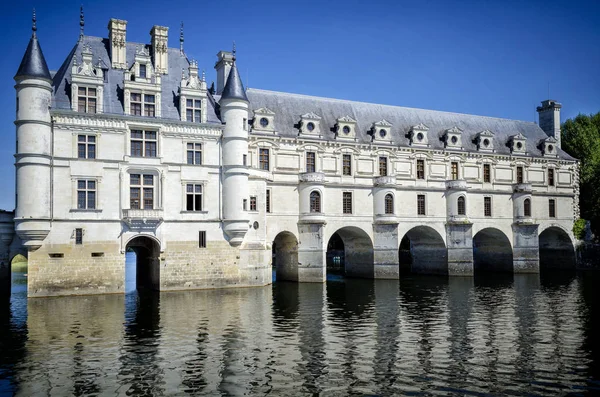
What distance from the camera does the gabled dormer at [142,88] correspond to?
1471 inches

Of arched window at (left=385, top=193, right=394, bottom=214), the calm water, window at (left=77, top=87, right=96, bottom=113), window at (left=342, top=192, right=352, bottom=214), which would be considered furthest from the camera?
arched window at (left=385, top=193, right=394, bottom=214)

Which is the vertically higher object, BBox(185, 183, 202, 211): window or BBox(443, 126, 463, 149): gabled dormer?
BBox(443, 126, 463, 149): gabled dormer

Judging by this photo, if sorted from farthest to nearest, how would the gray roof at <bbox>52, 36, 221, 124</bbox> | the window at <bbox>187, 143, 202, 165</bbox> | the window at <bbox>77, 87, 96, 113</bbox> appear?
the window at <bbox>187, 143, 202, 165</bbox> < the gray roof at <bbox>52, 36, 221, 124</bbox> < the window at <bbox>77, 87, 96, 113</bbox>

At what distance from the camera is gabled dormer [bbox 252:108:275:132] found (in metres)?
44.0

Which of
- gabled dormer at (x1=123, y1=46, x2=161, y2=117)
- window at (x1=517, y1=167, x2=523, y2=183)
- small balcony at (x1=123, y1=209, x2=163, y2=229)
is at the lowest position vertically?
small balcony at (x1=123, y1=209, x2=163, y2=229)

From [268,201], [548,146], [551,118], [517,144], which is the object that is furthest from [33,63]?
[551,118]

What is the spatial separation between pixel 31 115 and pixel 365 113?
29.0 meters

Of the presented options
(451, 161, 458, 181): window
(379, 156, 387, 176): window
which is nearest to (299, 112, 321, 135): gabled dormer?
(379, 156, 387, 176): window

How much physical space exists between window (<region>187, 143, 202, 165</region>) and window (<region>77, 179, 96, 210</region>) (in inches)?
262

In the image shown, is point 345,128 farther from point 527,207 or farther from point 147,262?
point 527,207

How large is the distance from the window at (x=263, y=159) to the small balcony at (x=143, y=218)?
10041mm

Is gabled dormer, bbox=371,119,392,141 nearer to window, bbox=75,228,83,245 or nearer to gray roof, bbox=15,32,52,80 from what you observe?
window, bbox=75,228,83,245

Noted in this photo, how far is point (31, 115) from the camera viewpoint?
3428cm

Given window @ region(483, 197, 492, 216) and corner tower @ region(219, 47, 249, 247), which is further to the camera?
window @ region(483, 197, 492, 216)
